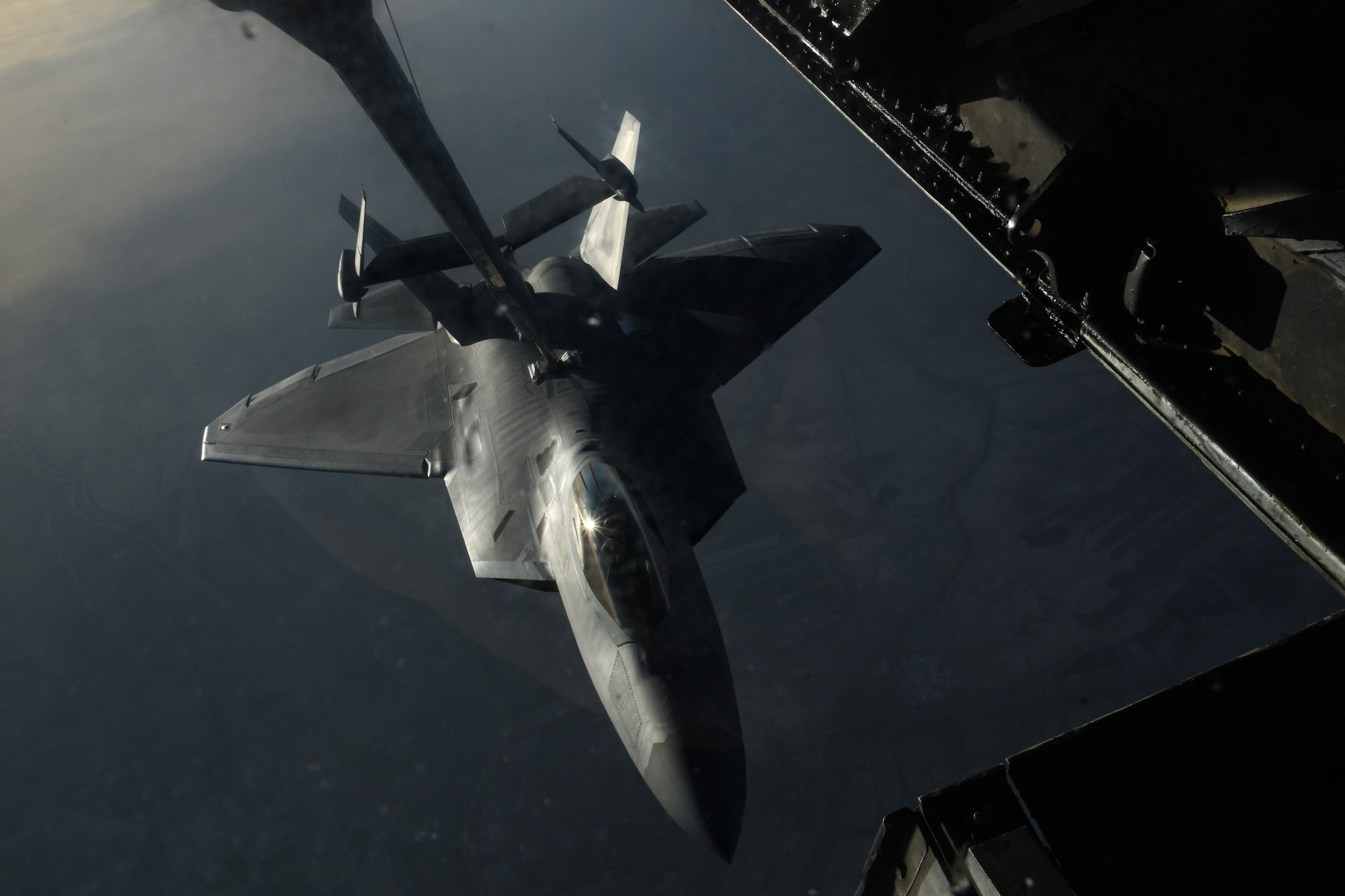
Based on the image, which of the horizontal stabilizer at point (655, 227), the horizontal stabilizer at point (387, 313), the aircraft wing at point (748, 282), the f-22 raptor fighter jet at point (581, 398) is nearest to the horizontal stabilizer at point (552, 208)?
the f-22 raptor fighter jet at point (581, 398)

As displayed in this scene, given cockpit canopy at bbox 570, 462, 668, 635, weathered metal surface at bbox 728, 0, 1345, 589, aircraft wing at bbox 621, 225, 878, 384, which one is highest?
weathered metal surface at bbox 728, 0, 1345, 589

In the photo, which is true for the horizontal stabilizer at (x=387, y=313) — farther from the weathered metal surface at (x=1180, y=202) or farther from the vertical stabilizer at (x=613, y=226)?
the weathered metal surface at (x=1180, y=202)

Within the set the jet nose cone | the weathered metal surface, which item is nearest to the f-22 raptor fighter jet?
the jet nose cone

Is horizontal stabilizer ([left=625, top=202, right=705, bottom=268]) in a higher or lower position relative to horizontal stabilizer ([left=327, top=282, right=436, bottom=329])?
higher

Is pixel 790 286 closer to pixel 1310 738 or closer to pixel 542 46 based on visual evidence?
pixel 1310 738

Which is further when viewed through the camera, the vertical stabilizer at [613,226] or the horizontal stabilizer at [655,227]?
the horizontal stabilizer at [655,227]

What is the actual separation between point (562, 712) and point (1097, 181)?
1993cm

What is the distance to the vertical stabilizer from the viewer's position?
16188 millimetres

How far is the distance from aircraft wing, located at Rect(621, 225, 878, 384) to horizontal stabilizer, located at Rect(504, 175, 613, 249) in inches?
187

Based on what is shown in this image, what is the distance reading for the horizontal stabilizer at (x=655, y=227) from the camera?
1856cm

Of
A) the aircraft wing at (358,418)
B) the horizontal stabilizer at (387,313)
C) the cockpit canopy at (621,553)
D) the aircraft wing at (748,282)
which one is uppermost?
the aircraft wing at (748,282)

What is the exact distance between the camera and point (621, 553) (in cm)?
1061

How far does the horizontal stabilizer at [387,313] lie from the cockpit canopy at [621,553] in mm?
10183

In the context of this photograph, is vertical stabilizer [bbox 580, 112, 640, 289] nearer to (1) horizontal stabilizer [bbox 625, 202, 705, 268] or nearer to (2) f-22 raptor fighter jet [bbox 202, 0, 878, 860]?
(2) f-22 raptor fighter jet [bbox 202, 0, 878, 860]
